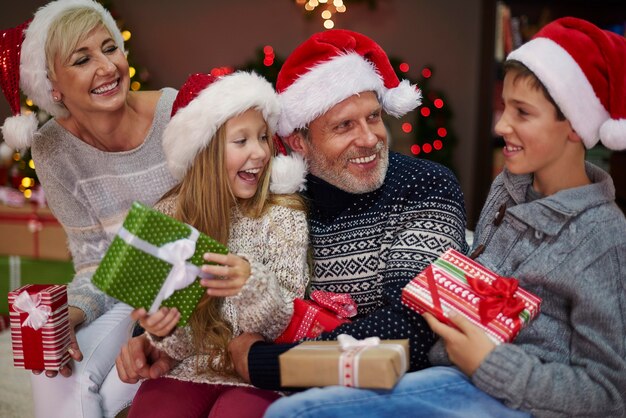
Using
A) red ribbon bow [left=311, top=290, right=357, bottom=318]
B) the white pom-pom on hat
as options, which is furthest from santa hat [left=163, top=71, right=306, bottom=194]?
red ribbon bow [left=311, top=290, right=357, bottom=318]

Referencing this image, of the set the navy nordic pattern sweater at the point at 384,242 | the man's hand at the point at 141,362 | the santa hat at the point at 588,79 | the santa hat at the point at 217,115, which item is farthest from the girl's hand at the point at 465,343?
the man's hand at the point at 141,362

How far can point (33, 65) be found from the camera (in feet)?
7.21

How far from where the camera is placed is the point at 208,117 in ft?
6.21

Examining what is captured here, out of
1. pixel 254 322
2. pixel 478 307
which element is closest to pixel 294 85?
pixel 254 322

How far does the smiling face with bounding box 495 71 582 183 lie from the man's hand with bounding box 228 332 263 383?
0.82 metres

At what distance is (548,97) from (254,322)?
3.14ft

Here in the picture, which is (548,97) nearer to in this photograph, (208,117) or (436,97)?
(208,117)

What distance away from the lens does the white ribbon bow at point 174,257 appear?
1512mm

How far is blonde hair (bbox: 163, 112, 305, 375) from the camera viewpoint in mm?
1870

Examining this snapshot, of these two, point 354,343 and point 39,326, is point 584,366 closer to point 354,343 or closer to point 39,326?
point 354,343

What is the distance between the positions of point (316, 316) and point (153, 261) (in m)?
0.50

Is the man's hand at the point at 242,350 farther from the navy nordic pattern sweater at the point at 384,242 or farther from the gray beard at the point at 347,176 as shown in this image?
the gray beard at the point at 347,176

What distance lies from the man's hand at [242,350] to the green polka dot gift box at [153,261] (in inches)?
8.5

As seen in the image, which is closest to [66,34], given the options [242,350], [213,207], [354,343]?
[213,207]
